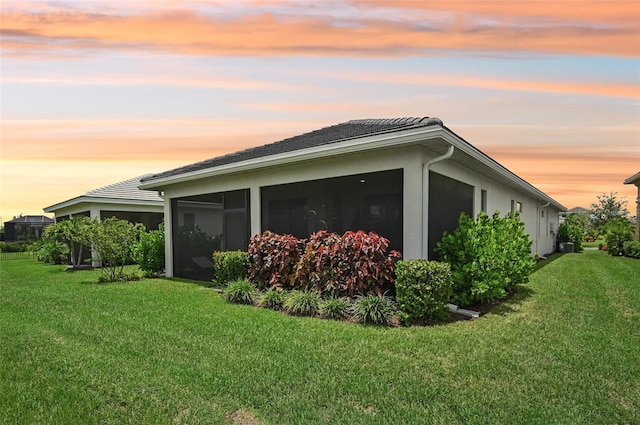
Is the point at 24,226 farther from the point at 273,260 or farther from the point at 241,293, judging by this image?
the point at 273,260

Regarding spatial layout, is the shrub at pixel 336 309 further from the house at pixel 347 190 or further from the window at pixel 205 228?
the window at pixel 205 228

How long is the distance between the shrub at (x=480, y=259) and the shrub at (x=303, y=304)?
2428 millimetres

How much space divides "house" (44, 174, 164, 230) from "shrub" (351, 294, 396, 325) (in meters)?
13.5

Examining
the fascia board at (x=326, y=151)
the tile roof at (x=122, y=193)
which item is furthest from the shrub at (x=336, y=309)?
the tile roof at (x=122, y=193)

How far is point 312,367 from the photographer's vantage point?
430cm

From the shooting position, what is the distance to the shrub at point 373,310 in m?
6.11

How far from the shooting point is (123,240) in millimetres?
12625

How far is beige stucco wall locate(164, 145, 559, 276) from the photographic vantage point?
683 centimetres

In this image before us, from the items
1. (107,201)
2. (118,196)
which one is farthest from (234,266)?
(118,196)

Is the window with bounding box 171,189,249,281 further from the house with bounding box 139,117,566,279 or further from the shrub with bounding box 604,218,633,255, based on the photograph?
the shrub with bounding box 604,218,633,255

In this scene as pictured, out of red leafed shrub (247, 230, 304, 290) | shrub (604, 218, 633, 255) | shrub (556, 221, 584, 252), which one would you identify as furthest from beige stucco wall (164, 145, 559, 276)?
shrub (556, 221, 584, 252)

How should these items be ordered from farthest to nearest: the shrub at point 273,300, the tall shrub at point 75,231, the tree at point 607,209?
the tree at point 607,209, the tall shrub at point 75,231, the shrub at point 273,300

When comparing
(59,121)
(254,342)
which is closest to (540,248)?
(254,342)

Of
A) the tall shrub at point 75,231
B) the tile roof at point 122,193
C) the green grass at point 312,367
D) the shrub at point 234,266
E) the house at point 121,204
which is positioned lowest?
the green grass at point 312,367
